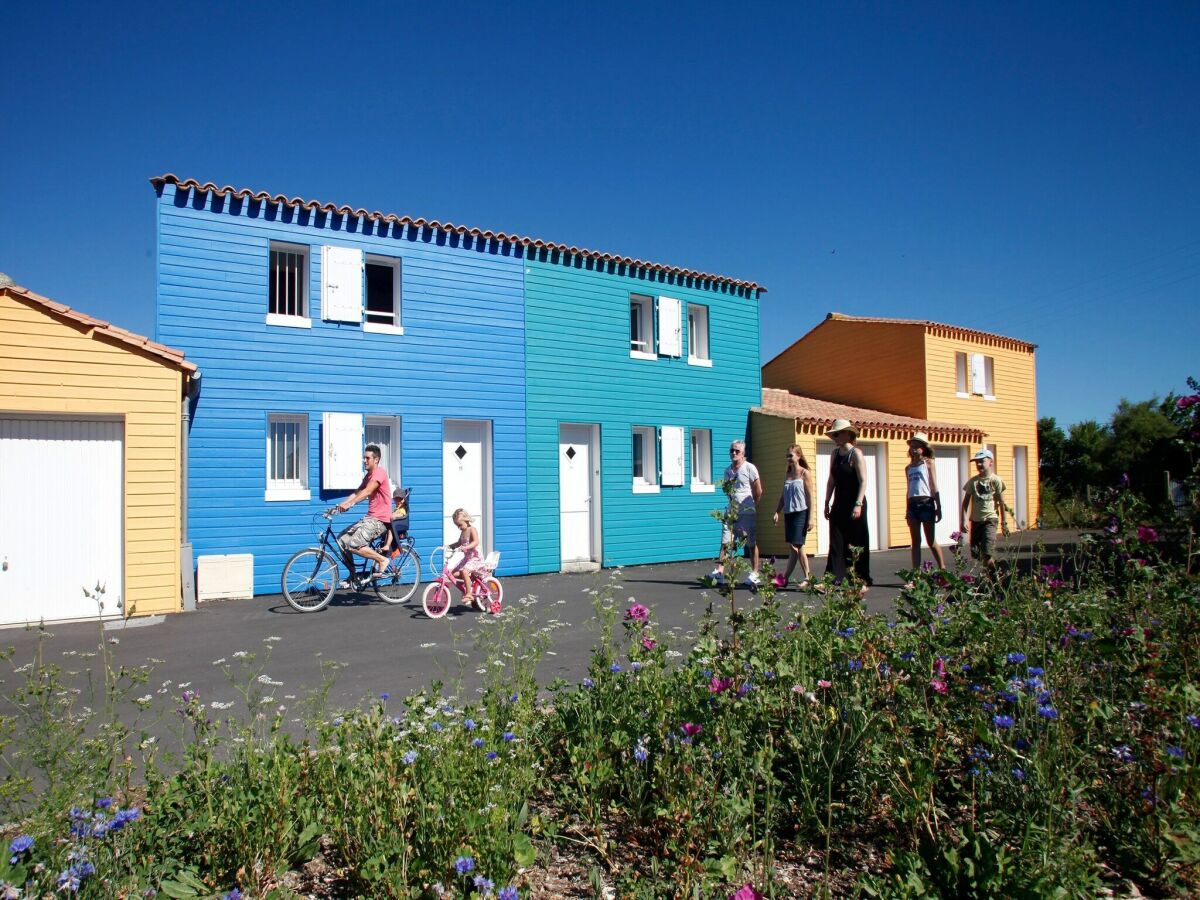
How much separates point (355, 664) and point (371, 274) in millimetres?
8507

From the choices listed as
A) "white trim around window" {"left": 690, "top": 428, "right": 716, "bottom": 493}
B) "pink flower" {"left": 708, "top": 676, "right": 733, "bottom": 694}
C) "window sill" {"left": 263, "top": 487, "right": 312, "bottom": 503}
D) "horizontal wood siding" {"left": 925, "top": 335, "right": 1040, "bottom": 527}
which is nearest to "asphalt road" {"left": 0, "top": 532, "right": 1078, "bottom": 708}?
"pink flower" {"left": 708, "top": 676, "right": 733, "bottom": 694}

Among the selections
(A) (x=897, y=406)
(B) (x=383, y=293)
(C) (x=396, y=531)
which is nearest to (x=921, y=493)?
(C) (x=396, y=531)

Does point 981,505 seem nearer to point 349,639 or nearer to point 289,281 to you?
point 349,639

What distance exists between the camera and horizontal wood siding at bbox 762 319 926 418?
2086 centimetres

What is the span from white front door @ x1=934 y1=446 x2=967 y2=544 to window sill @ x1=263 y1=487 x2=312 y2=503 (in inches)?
597

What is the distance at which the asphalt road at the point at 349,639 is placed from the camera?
536cm

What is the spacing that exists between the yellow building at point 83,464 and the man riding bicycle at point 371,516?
6.77ft

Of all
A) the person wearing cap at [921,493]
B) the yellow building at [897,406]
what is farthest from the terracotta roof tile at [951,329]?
the person wearing cap at [921,493]

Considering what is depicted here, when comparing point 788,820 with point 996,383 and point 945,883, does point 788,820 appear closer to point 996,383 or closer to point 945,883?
point 945,883

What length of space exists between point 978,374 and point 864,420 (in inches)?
265

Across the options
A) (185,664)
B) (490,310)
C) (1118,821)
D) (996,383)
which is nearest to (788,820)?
(1118,821)

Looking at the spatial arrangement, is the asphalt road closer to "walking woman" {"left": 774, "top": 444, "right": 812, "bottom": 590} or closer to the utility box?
the utility box

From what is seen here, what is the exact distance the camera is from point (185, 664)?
20.5ft

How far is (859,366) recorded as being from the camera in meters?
22.5
